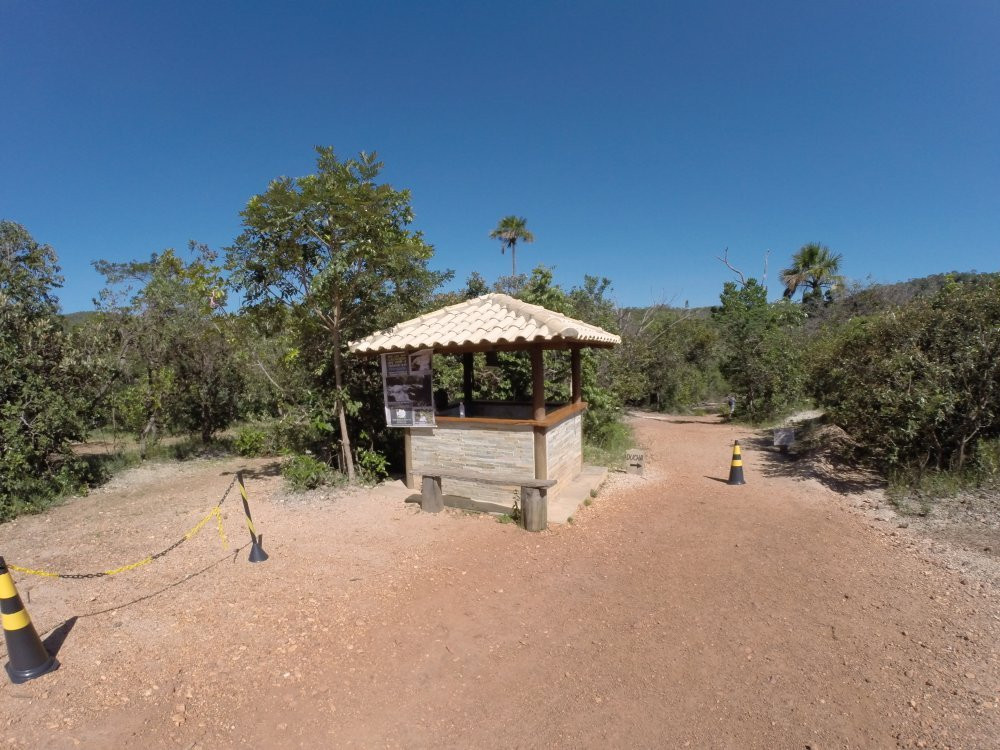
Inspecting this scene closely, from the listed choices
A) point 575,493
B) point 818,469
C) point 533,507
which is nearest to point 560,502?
point 575,493

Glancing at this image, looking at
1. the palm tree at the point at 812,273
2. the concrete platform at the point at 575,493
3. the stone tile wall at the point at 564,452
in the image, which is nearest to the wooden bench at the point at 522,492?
the concrete platform at the point at 575,493

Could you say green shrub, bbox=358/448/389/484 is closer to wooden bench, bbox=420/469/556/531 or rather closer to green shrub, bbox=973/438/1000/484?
wooden bench, bbox=420/469/556/531

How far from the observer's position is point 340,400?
7691 mm

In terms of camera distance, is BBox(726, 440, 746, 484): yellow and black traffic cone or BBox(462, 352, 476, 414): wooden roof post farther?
BBox(462, 352, 476, 414): wooden roof post

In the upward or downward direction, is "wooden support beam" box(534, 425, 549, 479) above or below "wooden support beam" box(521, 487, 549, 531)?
above

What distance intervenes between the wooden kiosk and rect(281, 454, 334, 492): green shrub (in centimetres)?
159

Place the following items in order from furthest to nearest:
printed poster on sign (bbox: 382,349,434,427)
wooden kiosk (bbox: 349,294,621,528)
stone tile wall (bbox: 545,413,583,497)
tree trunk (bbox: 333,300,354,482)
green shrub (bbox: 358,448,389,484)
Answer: green shrub (bbox: 358,448,389,484), tree trunk (bbox: 333,300,354,482), printed poster on sign (bbox: 382,349,434,427), stone tile wall (bbox: 545,413,583,497), wooden kiosk (bbox: 349,294,621,528)

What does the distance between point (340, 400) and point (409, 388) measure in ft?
4.50

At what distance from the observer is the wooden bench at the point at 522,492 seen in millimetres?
5906

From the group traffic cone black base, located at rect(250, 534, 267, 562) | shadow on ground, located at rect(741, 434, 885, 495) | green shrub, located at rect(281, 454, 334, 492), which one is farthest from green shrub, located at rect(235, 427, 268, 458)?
shadow on ground, located at rect(741, 434, 885, 495)

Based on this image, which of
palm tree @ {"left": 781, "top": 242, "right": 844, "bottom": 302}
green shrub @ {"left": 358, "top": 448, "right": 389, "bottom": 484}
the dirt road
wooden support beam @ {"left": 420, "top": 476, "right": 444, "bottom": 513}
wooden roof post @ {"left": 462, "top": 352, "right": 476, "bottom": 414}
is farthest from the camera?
palm tree @ {"left": 781, "top": 242, "right": 844, "bottom": 302}

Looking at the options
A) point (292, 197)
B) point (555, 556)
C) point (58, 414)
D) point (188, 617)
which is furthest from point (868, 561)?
point (58, 414)

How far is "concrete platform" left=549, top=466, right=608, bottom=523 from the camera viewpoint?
6.48m

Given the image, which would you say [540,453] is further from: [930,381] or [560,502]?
[930,381]
